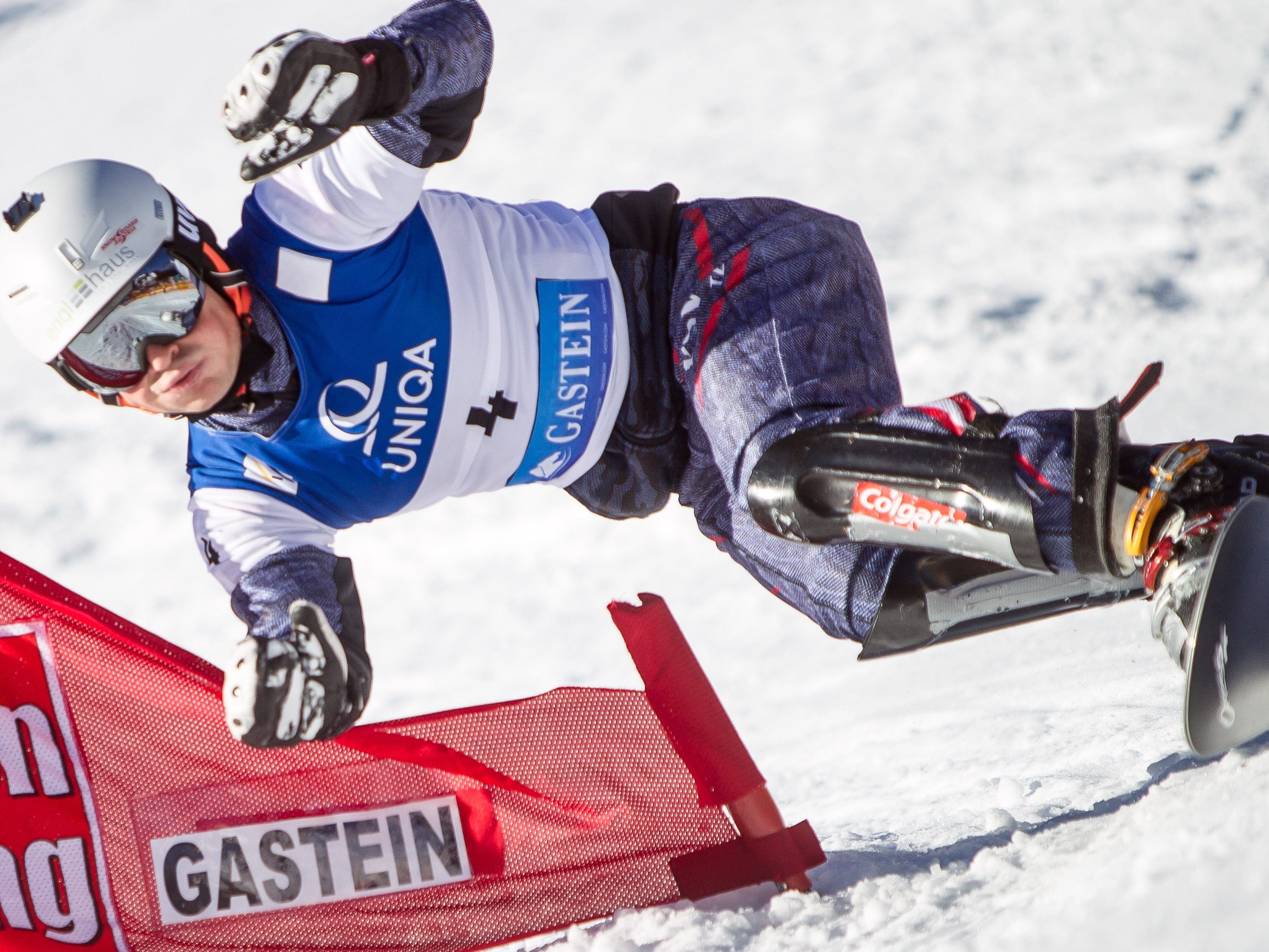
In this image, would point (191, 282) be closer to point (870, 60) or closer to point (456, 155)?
point (456, 155)

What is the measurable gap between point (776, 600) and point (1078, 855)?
5.62 feet

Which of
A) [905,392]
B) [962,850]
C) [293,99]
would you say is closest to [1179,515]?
[962,850]

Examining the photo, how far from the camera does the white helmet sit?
6.32 ft

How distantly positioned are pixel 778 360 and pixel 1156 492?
27.5 inches

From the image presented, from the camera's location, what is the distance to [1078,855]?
1829mm

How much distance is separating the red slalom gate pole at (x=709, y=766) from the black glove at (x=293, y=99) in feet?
3.34

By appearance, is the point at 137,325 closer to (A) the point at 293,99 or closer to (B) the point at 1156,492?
(A) the point at 293,99

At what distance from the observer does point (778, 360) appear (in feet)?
6.77

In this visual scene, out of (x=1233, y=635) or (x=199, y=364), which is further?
(x=199, y=364)

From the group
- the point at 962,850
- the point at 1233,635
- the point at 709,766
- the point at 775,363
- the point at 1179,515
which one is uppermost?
the point at 775,363

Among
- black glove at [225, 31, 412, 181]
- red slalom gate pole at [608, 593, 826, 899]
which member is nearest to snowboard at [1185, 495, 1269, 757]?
red slalom gate pole at [608, 593, 826, 899]

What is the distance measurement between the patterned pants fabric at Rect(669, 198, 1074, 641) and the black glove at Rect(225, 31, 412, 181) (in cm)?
76

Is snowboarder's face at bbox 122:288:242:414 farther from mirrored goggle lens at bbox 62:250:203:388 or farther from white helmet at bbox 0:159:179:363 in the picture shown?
white helmet at bbox 0:159:179:363

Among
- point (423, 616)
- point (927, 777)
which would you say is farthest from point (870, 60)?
point (927, 777)
